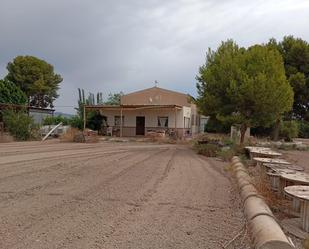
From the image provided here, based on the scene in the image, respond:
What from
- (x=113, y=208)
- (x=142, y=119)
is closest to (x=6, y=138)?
(x=142, y=119)

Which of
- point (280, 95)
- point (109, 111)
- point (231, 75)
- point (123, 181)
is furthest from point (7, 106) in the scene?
point (123, 181)

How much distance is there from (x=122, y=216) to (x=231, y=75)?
15929 millimetres

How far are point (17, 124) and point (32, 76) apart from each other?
26467 mm

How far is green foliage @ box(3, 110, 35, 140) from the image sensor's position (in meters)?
28.7

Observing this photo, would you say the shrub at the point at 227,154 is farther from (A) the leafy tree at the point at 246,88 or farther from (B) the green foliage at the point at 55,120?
(B) the green foliage at the point at 55,120

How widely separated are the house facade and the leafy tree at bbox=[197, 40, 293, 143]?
11842 millimetres

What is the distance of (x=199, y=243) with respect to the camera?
5969 millimetres

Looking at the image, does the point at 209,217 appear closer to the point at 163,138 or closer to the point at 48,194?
the point at 48,194

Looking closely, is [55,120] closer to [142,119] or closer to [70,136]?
[142,119]

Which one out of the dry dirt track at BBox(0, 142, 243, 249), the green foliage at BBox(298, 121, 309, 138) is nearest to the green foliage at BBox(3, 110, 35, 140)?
Answer: the dry dirt track at BBox(0, 142, 243, 249)

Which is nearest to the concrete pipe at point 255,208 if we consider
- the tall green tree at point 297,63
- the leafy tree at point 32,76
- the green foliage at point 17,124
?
the green foliage at point 17,124

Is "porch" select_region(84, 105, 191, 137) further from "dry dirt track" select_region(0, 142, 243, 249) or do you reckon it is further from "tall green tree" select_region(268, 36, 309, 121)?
"dry dirt track" select_region(0, 142, 243, 249)

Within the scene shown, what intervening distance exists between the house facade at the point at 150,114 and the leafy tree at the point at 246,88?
11842 mm

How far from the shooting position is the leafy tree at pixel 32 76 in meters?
53.5
